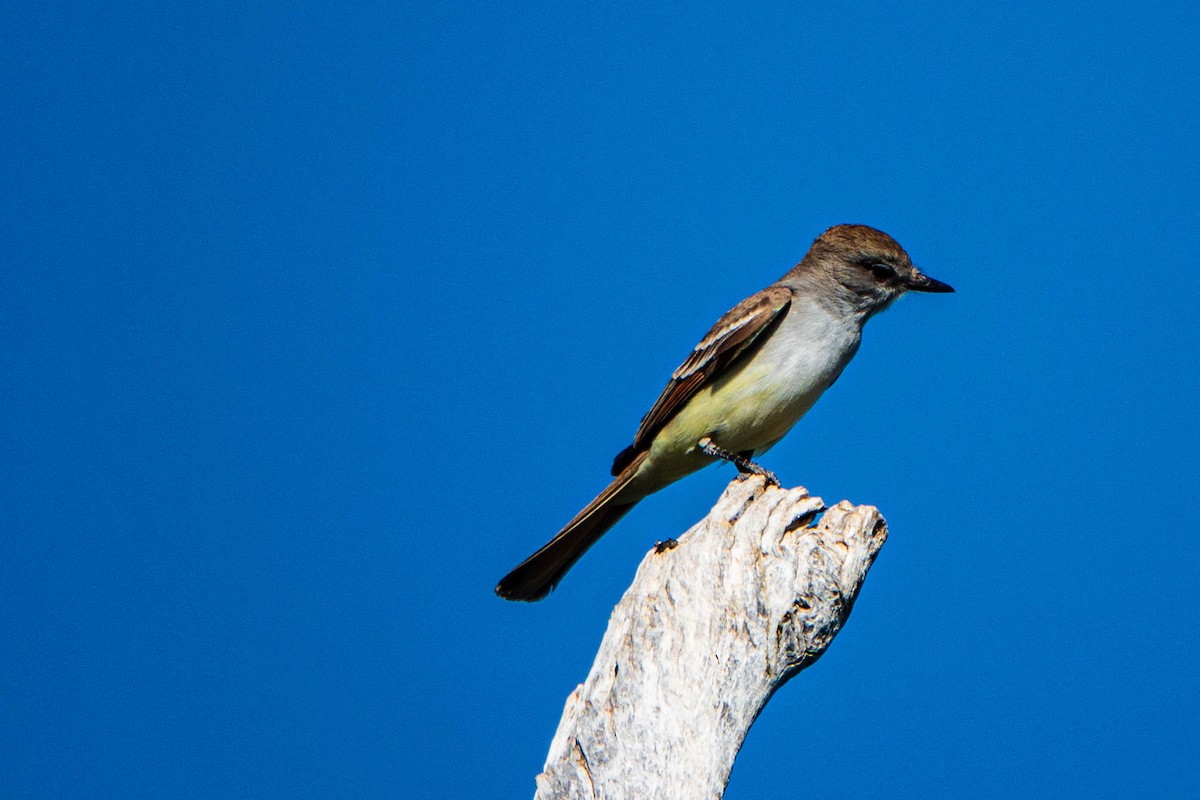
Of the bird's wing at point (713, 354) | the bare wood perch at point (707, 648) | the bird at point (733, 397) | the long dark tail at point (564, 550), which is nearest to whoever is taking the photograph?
the bare wood perch at point (707, 648)

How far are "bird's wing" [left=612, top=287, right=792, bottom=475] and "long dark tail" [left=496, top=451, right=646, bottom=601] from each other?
0.31 meters

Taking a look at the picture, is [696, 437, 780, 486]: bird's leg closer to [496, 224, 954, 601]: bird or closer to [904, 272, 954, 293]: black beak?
[496, 224, 954, 601]: bird

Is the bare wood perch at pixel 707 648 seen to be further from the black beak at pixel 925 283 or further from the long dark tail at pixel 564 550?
the black beak at pixel 925 283

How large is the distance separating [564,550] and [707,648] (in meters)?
2.96

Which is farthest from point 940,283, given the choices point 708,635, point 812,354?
point 708,635

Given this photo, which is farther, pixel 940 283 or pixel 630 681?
pixel 940 283

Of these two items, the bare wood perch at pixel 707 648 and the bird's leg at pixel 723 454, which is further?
the bird's leg at pixel 723 454

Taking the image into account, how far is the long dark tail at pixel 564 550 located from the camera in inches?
340

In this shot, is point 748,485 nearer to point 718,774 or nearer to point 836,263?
point 718,774

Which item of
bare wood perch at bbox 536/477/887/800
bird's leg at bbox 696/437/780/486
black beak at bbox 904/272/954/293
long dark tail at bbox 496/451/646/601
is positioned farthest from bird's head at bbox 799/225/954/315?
bare wood perch at bbox 536/477/887/800

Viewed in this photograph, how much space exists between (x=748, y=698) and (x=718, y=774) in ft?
1.32

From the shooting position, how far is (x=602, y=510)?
9070mm

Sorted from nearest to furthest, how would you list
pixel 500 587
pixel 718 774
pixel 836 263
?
pixel 718 774, pixel 500 587, pixel 836 263

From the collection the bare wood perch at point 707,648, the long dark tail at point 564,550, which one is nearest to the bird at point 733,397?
the long dark tail at point 564,550
